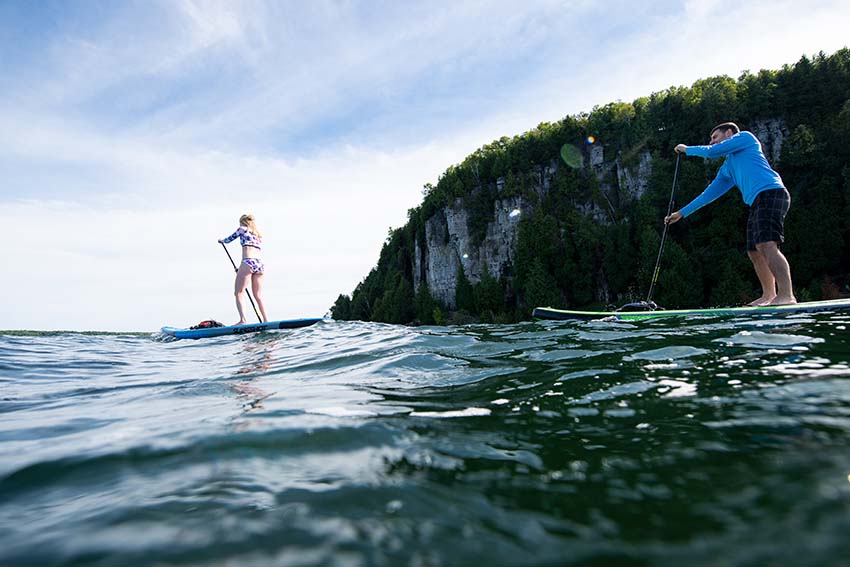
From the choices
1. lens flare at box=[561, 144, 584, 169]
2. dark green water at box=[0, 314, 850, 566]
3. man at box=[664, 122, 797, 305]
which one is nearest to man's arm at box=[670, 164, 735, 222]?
man at box=[664, 122, 797, 305]

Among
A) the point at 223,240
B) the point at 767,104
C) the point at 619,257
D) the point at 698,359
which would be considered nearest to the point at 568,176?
the point at 619,257

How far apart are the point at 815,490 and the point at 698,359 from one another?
2011 mm

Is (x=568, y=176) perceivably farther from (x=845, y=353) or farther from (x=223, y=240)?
(x=845, y=353)

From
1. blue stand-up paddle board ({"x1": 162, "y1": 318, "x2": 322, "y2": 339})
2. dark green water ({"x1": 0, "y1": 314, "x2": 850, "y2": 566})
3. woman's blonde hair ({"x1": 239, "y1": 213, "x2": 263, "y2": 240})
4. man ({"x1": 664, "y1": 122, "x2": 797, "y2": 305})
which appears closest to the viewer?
dark green water ({"x1": 0, "y1": 314, "x2": 850, "y2": 566})

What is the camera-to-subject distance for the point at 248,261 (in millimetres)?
9562

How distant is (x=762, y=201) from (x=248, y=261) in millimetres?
9265

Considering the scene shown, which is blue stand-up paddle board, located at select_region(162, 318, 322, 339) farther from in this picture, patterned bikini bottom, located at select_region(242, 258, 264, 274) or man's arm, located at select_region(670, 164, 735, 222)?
man's arm, located at select_region(670, 164, 735, 222)

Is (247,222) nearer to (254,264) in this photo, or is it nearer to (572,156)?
(254,264)

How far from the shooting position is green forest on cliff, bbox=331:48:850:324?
32.6 meters

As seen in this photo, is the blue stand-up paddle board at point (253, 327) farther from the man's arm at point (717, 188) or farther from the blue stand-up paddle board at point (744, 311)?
the man's arm at point (717, 188)

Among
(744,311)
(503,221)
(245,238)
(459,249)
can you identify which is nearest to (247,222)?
(245,238)

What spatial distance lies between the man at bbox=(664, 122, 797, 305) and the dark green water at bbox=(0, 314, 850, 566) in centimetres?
370

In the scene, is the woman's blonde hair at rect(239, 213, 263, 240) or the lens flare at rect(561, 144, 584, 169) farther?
the lens flare at rect(561, 144, 584, 169)

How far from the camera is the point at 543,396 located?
2340mm
